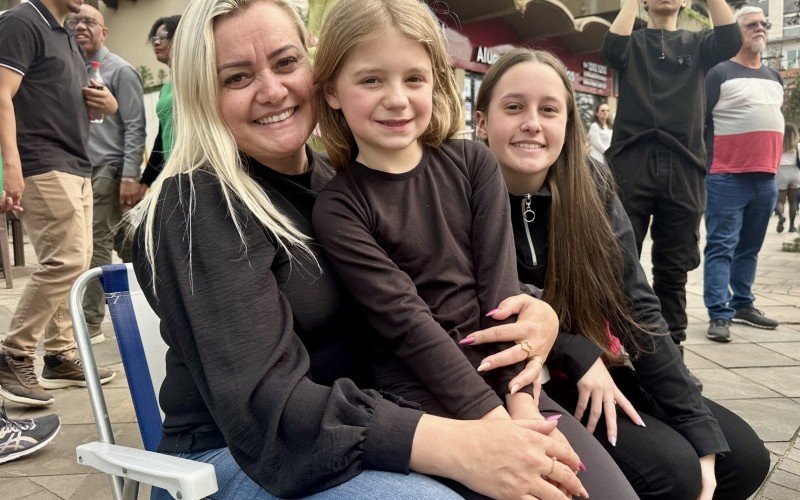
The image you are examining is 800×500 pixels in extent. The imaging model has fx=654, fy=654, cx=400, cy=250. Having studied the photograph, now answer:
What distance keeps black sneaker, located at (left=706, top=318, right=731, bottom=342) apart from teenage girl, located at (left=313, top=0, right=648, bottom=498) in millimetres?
3584

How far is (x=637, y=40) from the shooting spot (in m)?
3.67

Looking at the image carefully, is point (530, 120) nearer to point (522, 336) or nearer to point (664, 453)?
point (522, 336)

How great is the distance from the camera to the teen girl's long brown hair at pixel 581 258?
1.76 m

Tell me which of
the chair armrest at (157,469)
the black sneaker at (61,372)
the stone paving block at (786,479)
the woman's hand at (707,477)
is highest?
the chair armrest at (157,469)

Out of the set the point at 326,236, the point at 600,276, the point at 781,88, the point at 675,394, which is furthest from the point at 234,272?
the point at 781,88

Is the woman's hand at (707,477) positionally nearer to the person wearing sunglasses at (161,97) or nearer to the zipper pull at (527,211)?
the zipper pull at (527,211)

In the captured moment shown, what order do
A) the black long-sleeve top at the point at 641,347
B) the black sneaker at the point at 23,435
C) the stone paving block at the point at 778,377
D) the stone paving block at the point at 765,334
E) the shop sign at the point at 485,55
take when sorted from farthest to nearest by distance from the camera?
1. the shop sign at the point at 485,55
2. the stone paving block at the point at 765,334
3. the stone paving block at the point at 778,377
4. the black sneaker at the point at 23,435
5. the black long-sleeve top at the point at 641,347

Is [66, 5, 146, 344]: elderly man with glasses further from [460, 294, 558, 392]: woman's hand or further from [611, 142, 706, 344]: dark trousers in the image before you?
[460, 294, 558, 392]: woman's hand

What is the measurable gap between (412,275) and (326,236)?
21 centimetres

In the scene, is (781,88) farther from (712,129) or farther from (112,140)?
(112,140)

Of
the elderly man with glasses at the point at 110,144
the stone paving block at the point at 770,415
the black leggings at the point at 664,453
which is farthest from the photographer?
the elderly man with glasses at the point at 110,144

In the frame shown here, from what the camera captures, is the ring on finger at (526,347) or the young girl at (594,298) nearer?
the ring on finger at (526,347)

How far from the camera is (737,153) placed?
470 centimetres

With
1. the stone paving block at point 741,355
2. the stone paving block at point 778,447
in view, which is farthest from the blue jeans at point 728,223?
the stone paving block at point 778,447
